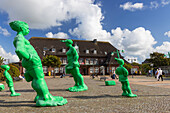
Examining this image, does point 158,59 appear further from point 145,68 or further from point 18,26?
point 18,26

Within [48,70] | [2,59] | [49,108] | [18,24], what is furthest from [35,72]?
[48,70]

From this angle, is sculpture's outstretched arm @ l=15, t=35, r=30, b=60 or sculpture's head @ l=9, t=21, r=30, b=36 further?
sculpture's head @ l=9, t=21, r=30, b=36

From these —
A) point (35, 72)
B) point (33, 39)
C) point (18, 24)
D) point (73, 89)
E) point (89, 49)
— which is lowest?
point (73, 89)

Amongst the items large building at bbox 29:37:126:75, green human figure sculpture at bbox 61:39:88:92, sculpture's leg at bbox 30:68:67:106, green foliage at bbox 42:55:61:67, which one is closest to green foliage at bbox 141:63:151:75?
large building at bbox 29:37:126:75

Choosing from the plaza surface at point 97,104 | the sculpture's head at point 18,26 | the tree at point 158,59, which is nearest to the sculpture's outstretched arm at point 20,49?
the sculpture's head at point 18,26

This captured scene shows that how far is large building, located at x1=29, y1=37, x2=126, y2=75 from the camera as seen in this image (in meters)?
34.7

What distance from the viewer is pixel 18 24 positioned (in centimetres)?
369

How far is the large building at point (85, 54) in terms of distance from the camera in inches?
1364

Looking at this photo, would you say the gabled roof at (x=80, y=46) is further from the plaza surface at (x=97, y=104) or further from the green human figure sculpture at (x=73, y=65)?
the plaza surface at (x=97, y=104)

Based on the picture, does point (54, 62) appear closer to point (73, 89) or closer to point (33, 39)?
point (33, 39)

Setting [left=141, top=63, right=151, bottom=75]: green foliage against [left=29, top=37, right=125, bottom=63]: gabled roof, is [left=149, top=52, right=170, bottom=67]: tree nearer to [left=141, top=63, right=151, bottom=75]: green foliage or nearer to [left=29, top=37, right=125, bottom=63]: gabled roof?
[left=141, top=63, right=151, bottom=75]: green foliage

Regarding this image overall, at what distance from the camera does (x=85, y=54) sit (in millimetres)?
37406

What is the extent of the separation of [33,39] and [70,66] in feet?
110

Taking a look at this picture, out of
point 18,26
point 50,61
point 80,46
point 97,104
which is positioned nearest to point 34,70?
point 18,26
